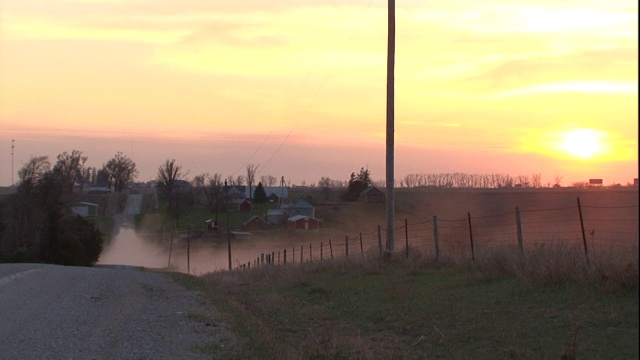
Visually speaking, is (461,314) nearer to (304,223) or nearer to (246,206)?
(304,223)

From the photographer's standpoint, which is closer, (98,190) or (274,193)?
(274,193)

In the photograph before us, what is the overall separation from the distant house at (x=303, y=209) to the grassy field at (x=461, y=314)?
56.8 metres

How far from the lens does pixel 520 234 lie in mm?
17625

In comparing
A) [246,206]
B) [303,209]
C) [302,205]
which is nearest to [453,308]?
[303,209]

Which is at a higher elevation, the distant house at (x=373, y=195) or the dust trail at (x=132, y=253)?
the distant house at (x=373, y=195)

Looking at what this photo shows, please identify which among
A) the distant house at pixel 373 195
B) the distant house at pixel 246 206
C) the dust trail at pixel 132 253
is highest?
the distant house at pixel 373 195

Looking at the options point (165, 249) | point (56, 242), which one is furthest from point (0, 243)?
point (165, 249)

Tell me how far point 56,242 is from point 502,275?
158 ft

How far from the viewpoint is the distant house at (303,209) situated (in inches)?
3071

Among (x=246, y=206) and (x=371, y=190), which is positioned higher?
(x=371, y=190)

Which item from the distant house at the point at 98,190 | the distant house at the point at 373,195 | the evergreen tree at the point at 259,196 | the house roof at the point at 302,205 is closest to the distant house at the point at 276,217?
the house roof at the point at 302,205

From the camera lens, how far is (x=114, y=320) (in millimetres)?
15992

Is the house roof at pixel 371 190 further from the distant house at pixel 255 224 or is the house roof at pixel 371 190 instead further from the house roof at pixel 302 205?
the distant house at pixel 255 224

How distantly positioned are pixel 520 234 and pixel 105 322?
9.44m
